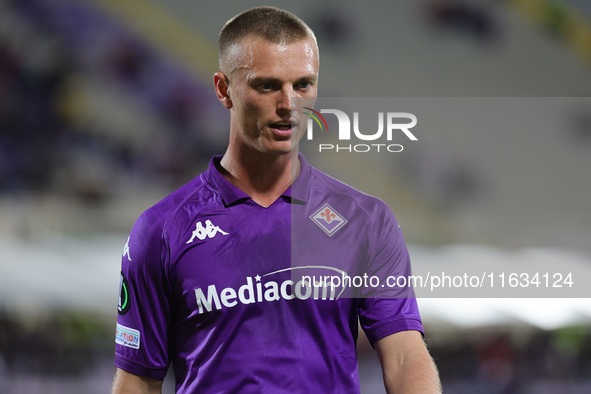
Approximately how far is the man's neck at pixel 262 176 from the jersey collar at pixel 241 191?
1cm

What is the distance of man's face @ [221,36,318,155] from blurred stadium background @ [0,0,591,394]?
154cm

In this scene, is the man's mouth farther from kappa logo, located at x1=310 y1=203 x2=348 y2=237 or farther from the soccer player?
kappa logo, located at x1=310 y1=203 x2=348 y2=237

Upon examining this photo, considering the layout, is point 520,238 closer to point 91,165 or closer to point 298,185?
point 298,185

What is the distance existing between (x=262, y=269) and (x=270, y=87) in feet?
1.25

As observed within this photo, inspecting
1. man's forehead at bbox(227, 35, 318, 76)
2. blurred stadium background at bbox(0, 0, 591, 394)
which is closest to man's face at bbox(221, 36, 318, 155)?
man's forehead at bbox(227, 35, 318, 76)

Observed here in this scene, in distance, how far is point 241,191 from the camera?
4.86ft

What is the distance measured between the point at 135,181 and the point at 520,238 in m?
2.68

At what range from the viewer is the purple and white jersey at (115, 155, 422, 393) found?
1368 millimetres

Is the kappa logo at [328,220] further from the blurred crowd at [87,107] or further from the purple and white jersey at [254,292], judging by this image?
the blurred crowd at [87,107]

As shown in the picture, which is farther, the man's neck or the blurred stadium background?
the blurred stadium background

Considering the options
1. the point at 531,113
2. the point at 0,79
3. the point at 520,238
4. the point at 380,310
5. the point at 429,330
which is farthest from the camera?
the point at 0,79

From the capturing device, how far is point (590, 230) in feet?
6.25

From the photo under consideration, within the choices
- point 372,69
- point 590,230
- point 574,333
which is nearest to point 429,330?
point 574,333

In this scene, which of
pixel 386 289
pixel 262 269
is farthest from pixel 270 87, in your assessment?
pixel 386 289
